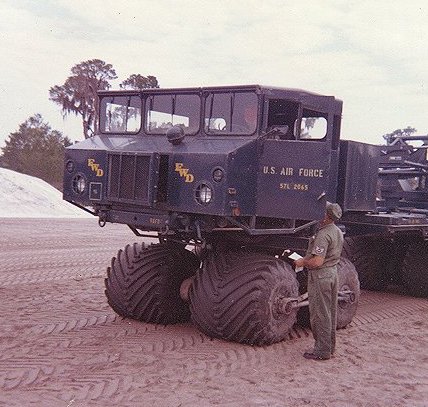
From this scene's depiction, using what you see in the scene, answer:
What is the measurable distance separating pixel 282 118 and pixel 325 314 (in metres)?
2.19

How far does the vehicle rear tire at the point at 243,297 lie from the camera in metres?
7.30

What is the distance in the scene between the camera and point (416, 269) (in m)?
11.2

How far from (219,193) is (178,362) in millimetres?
1704

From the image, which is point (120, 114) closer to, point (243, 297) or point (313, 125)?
point (313, 125)

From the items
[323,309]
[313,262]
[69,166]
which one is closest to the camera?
[313,262]

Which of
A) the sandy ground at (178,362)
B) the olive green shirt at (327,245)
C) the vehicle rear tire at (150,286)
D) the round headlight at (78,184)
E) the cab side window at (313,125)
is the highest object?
the cab side window at (313,125)

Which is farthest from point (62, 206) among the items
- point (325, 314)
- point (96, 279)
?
point (325, 314)

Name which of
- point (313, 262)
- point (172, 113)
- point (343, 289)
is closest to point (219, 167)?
point (313, 262)

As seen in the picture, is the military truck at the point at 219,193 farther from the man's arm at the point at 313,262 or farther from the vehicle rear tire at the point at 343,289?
the man's arm at the point at 313,262

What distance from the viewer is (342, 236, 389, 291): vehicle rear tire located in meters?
11.5

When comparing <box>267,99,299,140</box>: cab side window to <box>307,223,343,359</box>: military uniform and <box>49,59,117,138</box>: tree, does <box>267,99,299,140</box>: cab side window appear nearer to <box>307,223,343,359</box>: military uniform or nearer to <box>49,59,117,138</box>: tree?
<box>307,223,343,359</box>: military uniform

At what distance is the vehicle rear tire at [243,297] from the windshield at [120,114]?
6.86 ft

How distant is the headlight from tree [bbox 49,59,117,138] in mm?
32617

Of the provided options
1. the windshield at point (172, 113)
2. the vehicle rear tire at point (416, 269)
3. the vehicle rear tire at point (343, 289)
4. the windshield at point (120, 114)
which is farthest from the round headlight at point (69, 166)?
the vehicle rear tire at point (416, 269)
